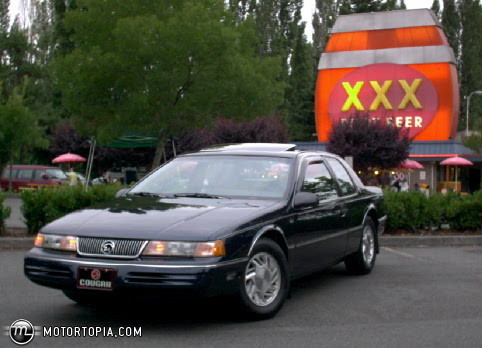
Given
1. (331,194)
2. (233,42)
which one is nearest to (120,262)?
(331,194)

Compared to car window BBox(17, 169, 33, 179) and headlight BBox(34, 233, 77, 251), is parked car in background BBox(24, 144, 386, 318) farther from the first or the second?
car window BBox(17, 169, 33, 179)

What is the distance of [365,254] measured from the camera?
852 centimetres

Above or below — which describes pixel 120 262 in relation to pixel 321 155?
below

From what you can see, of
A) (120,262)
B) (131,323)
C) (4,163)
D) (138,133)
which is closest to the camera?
(120,262)

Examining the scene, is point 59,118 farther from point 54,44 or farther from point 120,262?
point 120,262

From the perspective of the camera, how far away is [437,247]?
11664 mm

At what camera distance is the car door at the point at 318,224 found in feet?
21.7

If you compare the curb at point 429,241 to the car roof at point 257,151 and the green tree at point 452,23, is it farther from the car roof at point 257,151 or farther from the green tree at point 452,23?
the green tree at point 452,23

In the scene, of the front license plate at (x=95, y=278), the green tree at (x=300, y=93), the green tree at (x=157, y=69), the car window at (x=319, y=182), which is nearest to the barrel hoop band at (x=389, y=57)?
the green tree at (x=300, y=93)

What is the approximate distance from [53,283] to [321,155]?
357 cm

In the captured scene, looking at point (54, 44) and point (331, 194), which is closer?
point (331, 194)

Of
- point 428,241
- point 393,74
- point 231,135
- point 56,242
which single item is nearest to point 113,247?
point 56,242

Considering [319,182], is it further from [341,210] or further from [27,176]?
[27,176]

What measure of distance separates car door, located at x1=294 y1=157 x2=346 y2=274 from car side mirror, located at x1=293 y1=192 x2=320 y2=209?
0.10 meters
